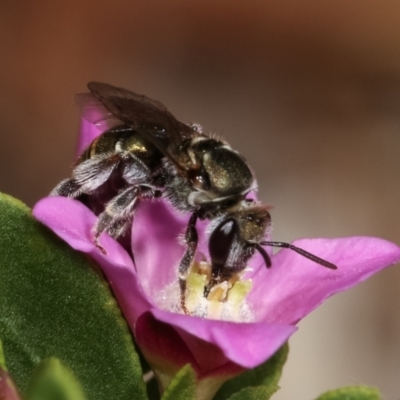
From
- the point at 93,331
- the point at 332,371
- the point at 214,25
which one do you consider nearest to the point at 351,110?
the point at 214,25

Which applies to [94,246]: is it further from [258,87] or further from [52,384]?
[258,87]

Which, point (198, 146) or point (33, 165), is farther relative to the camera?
point (33, 165)

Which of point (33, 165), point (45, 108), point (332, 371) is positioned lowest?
point (332, 371)

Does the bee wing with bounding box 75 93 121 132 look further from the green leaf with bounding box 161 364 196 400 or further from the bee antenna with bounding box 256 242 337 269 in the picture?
the green leaf with bounding box 161 364 196 400

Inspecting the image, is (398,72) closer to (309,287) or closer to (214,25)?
(214,25)

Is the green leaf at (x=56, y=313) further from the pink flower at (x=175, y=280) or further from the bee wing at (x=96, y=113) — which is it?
the bee wing at (x=96, y=113)

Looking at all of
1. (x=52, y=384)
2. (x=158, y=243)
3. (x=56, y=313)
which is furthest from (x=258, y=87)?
(x=52, y=384)

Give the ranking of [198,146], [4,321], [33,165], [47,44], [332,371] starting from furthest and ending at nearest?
[47,44] → [33,165] → [332,371] → [198,146] → [4,321]

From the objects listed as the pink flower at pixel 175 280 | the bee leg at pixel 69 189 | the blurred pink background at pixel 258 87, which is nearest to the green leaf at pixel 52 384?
the pink flower at pixel 175 280
